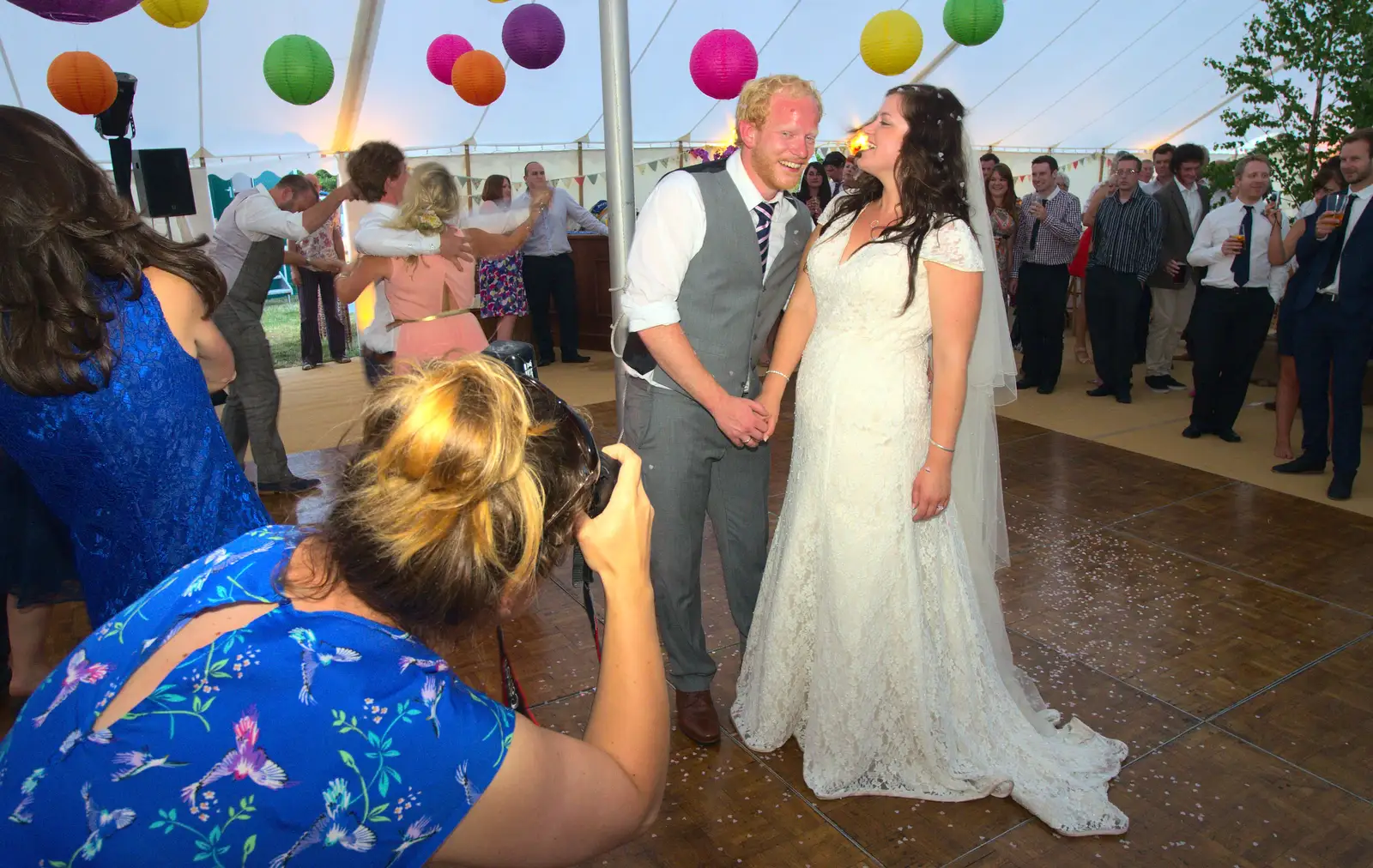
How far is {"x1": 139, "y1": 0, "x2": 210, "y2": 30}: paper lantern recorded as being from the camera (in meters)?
5.75

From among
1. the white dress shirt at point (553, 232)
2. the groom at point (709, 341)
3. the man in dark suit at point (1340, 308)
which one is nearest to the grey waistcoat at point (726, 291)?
the groom at point (709, 341)

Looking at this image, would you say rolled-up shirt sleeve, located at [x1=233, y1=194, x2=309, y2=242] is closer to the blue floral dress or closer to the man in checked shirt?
the blue floral dress

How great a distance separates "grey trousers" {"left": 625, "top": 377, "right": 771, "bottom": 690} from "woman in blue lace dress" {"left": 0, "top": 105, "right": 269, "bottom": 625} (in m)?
0.99

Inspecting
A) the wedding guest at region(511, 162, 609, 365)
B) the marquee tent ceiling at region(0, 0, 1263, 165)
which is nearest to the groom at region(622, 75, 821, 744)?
the wedding guest at region(511, 162, 609, 365)

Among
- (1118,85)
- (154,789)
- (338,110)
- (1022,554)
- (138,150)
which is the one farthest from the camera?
(1118,85)

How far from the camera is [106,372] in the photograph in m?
1.52

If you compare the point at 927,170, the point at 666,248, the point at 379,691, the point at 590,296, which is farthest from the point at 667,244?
the point at 590,296

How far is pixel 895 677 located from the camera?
228 cm

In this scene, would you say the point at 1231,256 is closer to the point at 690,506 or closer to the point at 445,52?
the point at 690,506

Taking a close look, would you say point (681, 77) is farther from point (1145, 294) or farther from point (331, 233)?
point (1145, 294)

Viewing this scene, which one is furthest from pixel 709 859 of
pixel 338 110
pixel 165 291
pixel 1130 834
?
pixel 338 110

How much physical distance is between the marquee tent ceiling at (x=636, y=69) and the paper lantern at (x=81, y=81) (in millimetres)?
2314

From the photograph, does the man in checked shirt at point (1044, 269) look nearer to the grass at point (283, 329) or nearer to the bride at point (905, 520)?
the bride at point (905, 520)

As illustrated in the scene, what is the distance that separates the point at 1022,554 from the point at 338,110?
28.7 feet
